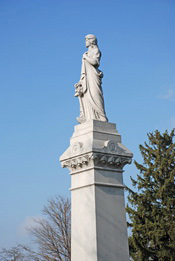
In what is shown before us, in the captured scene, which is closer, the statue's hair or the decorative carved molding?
the decorative carved molding

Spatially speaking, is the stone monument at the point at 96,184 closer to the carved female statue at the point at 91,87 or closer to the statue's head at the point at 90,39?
the carved female statue at the point at 91,87

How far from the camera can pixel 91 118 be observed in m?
11.9

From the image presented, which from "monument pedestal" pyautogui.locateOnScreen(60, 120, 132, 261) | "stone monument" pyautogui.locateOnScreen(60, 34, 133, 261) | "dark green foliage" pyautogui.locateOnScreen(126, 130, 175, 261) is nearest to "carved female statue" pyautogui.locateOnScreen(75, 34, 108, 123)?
"stone monument" pyautogui.locateOnScreen(60, 34, 133, 261)

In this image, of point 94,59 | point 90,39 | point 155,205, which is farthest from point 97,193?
point 155,205

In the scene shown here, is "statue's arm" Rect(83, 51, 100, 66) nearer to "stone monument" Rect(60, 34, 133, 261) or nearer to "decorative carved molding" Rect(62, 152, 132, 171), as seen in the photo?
"stone monument" Rect(60, 34, 133, 261)

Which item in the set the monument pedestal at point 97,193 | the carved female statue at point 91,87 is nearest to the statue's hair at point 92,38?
the carved female statue at point 91,87

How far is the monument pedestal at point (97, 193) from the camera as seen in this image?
34.7ft

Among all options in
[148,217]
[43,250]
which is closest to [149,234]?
[148,217]

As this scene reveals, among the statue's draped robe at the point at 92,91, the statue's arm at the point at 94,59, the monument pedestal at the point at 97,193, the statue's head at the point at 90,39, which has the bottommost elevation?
A: the monument pedestal at the point at 97,193

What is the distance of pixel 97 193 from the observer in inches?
428

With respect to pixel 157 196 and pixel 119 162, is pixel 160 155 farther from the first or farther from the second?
pixel 119 162

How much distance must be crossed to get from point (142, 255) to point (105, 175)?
60.7 ft

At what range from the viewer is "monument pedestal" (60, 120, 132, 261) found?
10.6m

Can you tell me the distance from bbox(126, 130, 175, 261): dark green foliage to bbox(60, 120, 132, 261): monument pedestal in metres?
17.2
